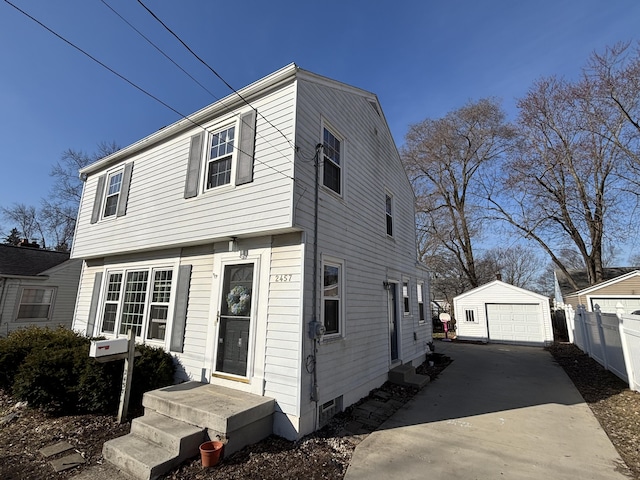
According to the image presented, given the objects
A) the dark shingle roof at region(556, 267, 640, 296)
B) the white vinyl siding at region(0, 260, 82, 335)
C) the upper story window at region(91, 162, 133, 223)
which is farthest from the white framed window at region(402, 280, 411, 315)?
the dark shingle roof at region(556, 267, 640, 296)

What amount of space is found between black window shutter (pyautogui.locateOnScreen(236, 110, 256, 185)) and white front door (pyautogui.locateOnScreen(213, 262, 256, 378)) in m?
1.60

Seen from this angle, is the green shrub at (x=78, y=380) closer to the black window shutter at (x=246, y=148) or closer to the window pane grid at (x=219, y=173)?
the window pane grid at (x=219, y=173)

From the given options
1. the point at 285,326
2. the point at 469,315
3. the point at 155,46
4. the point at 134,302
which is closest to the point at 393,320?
the point at 285,326

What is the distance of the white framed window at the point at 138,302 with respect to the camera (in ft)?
22.4

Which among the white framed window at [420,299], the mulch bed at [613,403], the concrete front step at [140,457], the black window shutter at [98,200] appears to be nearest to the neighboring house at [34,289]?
the black window shutter at [98,200]

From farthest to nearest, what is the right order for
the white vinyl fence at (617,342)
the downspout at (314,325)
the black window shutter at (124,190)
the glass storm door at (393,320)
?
the glass storm door at (393,320) → the black window shutter at (124,190) → the white vinyl fence at (617,342) → the downspout at (314,325)

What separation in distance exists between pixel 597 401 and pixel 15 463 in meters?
9.95

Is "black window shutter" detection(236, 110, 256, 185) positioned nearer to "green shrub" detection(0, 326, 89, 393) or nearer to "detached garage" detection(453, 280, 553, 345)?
"green shrub" detection(0, 326, 89, 393)

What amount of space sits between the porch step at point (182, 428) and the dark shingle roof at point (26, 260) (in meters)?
11.8

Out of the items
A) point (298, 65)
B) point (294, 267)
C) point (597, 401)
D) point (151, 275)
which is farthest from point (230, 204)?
point (597, 401)

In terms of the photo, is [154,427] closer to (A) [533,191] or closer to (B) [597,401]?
(B) [597,401]

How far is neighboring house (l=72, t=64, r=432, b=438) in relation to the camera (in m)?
4.89

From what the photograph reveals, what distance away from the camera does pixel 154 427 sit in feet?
13.5

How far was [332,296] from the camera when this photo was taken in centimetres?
558
